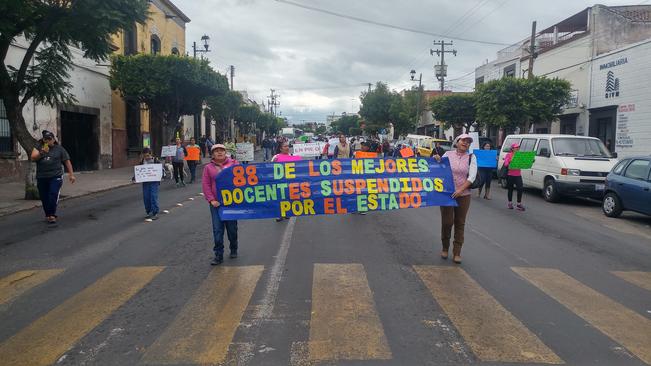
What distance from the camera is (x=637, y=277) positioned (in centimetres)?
694

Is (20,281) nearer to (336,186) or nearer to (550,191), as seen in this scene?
(336,186)

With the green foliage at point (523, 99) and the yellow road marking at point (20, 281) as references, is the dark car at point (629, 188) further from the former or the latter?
the green foliage at point (523, 99)

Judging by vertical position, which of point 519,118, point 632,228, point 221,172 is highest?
point 519,118

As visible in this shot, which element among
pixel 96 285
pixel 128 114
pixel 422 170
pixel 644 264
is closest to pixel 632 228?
pixel 644 264

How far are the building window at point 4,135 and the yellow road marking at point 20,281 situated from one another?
45.6 feet

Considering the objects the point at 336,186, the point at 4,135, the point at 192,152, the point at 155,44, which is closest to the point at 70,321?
the point at 336,186

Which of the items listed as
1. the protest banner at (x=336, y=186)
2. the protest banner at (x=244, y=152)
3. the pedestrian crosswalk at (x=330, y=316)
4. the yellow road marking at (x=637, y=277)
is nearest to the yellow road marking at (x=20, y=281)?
the pedestrian crosswalk at (x=330, y=316)

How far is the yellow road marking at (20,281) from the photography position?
598cm

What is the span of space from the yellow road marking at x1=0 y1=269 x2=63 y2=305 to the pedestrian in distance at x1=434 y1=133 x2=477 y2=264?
5296 millimetres

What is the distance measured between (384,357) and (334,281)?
7.12 ft

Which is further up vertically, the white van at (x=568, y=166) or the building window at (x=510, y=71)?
the building window at (x=510, y=71)

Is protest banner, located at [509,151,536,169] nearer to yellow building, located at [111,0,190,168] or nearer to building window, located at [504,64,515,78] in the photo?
yellow building, located at [111,0,190,168]

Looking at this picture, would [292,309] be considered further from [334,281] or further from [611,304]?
[611,304]

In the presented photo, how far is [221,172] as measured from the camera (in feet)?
24.0
